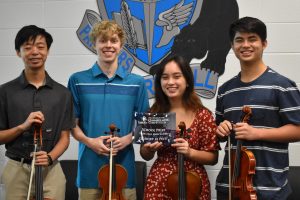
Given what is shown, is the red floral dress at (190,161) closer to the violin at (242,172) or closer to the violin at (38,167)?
the violin at (242,172)

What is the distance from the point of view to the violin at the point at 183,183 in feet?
7.03

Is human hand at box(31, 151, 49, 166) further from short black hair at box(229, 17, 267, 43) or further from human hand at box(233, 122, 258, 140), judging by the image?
short black hair at box(229, 17, 267, 43)

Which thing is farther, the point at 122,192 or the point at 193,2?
the point at 193,2

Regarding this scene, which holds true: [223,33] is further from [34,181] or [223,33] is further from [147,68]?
[34,181]

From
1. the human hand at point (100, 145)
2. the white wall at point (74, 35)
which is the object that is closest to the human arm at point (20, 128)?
the human hand at point (100, 145)

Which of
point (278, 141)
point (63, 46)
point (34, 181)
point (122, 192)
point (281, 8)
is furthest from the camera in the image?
point (63, 46)

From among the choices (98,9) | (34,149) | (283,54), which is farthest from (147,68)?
(34,149)

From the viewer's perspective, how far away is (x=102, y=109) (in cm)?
251

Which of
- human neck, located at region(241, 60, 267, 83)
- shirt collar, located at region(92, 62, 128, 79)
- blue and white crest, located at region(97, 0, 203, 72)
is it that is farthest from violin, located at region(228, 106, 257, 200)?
blue and white crest, located at region(97, 0, 203, 72)

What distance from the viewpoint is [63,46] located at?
11.6 feet

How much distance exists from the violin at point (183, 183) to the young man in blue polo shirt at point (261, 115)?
0.18 meters

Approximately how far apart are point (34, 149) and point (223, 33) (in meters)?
1.80

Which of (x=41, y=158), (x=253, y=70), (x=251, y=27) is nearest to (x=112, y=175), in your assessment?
(x=41, y=158)

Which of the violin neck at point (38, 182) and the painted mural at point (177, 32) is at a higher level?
the painted mural at point (177, 32)
